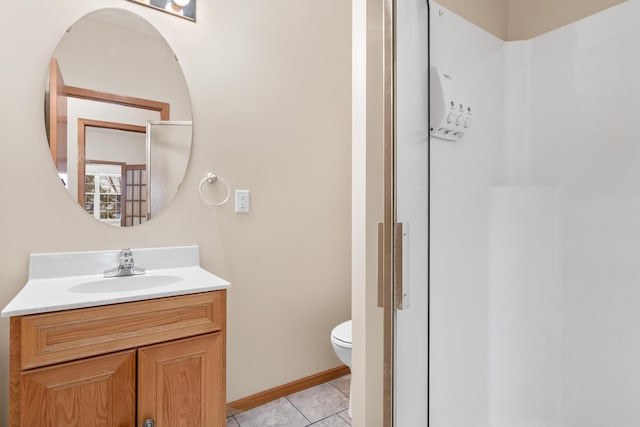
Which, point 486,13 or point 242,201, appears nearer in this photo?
point 486,13

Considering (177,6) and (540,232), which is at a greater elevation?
(177,6)

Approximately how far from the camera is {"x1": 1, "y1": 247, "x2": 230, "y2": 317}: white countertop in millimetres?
1097

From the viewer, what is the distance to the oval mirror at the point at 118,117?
4.91ft

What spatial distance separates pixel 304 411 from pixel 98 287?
1.16 meters

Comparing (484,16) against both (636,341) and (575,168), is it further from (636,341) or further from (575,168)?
(636,341)

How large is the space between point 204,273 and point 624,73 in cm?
168

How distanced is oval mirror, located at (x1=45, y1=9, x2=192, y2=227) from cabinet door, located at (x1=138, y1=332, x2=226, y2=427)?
67 cm

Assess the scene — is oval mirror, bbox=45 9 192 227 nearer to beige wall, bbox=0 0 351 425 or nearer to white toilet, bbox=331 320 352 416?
beige wall, bbox=0 0 351 425

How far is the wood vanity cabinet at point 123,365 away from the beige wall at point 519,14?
1.38 metres

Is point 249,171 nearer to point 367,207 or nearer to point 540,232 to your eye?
point 367,207

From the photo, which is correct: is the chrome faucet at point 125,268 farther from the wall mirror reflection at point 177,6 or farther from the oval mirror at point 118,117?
the wall mirror reflection at point 177,6

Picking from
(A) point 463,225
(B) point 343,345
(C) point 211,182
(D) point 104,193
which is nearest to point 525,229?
(A) point 463,225

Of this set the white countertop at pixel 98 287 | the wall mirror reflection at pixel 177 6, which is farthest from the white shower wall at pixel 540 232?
the wall mirror reflection at pixel 177 6

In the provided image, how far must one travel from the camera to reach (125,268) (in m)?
1.53
